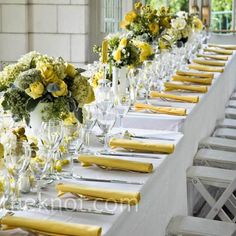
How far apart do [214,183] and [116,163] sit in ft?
4.47

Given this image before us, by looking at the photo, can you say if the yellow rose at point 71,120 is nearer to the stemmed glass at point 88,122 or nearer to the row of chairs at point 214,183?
the stemmed glass at point 88,122

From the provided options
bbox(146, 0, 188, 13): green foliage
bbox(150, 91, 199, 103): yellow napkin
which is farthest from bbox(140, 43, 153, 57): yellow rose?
bbox(146, 0, 188, 13): green foliage

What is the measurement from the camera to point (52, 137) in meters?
2.57

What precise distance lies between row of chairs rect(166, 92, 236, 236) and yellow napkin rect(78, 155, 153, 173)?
559 mm

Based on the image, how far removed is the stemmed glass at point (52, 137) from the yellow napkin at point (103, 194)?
0.17 m

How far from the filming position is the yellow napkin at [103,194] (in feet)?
7.84

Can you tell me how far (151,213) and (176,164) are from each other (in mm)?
645

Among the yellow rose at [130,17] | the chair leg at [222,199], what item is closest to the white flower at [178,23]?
the yellow rose at [130,17]

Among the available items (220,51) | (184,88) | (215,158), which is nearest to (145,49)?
(184,88)

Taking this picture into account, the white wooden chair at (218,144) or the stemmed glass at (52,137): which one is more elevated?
the stemmed glass at (52,137)

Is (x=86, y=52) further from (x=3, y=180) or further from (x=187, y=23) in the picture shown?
(x=3, y=180)

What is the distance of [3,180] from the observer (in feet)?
7.44

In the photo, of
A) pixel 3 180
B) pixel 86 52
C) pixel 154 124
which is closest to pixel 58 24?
pixel 86 52

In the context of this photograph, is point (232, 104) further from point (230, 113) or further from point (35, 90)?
point (35, 90)
